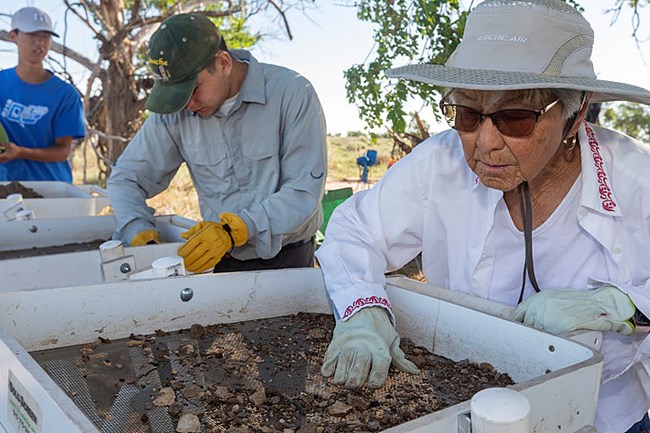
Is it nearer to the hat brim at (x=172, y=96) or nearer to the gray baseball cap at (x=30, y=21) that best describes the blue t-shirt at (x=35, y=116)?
the gray baseball cap at (x=30, y=21)

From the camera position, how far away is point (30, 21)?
3.71m

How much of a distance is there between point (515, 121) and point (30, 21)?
332 cm

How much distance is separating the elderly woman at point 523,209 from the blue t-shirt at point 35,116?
9.13 feet

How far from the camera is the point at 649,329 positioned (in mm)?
1377

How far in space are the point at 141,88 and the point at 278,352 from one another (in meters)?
5.98

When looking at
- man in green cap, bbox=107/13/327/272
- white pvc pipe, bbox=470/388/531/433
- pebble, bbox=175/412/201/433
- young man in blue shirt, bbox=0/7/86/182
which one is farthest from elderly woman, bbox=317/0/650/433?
young man in blue shirt, bbox=0/7/86/182

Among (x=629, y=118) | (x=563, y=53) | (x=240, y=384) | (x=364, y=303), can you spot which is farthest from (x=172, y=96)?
(x=629, y=118)

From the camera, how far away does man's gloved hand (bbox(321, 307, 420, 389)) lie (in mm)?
1325

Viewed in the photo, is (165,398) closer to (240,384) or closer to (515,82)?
(240,384)

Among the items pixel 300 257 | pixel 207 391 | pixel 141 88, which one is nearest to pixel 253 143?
pixel 300 257

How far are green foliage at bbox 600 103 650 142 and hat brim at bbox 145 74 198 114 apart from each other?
49.5 feet

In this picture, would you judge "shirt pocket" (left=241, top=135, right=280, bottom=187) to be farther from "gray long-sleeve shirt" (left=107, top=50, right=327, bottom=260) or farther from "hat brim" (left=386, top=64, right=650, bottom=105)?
"hat brim" (left=386, top=64, right=650, bottom=105)

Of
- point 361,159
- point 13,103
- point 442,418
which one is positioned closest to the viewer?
point 442,418

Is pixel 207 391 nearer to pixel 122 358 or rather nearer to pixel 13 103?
pixel 122 358
